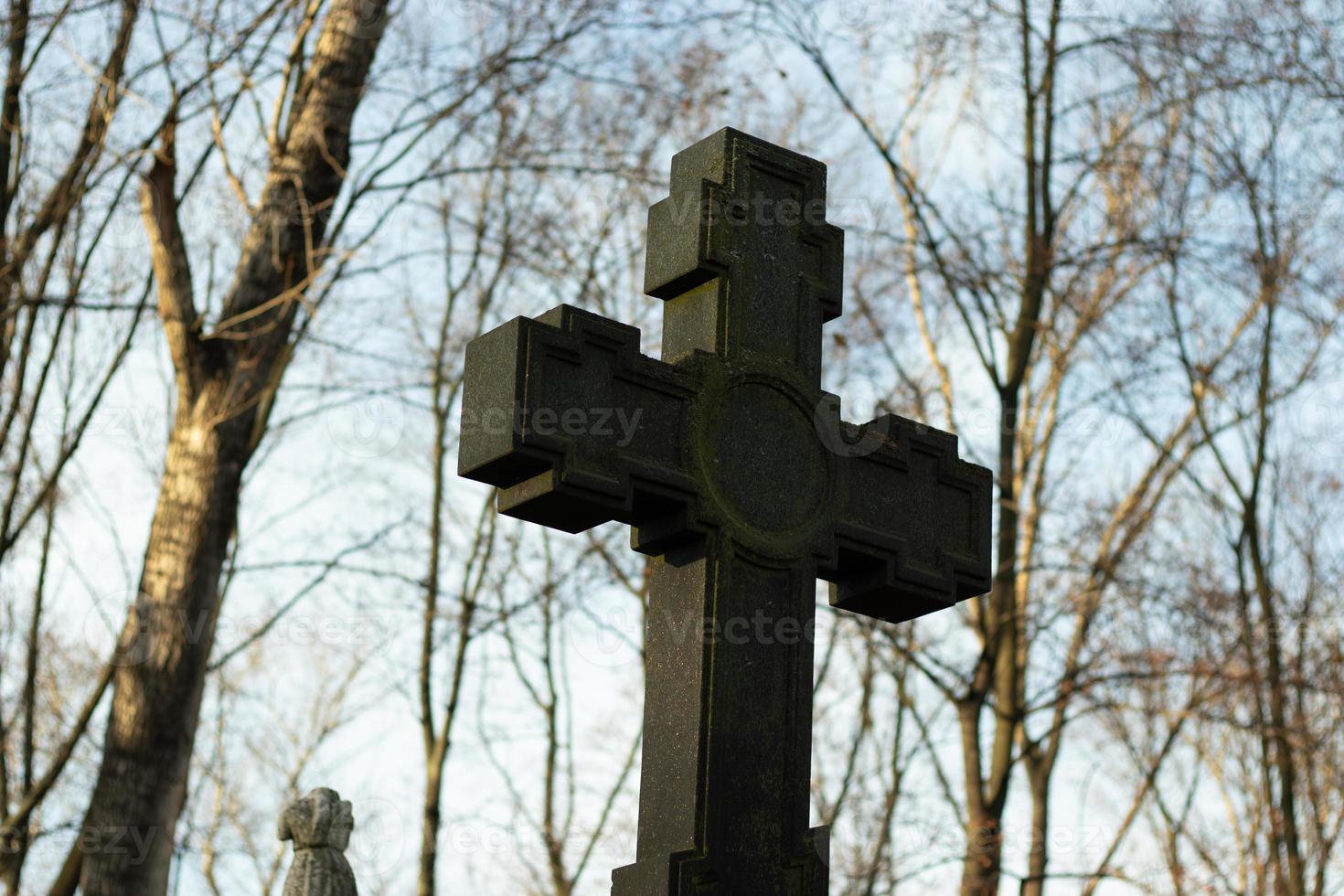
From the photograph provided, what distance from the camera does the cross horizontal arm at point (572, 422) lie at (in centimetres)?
429

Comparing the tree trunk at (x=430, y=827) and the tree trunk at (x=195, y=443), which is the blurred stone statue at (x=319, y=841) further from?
the tree trunk at (x=430, y=827)

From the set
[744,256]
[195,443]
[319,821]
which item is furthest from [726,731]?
[195,443]

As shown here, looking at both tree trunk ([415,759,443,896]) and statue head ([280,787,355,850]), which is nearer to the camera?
statue head ([280,787,355,850])

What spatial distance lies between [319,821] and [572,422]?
7.40 ft

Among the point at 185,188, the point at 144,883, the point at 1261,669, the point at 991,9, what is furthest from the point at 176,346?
the point at 1261,669

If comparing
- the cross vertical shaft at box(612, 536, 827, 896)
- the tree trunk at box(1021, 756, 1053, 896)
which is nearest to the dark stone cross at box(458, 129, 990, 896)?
the cross vertical shaft at box(612, 536, 827, 896)

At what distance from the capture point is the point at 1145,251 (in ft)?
42.0

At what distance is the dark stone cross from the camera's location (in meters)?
4.30

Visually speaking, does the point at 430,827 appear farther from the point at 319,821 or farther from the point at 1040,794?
the point at 319,821

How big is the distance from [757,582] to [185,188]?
633cm

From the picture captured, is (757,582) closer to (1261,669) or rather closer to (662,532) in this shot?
(662,532)

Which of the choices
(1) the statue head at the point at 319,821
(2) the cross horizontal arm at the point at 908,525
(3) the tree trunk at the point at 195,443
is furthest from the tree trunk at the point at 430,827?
(2) the cross horizontal arm at the point at 908,525

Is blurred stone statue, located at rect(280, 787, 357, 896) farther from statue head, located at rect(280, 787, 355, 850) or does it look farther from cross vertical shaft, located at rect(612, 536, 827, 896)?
cross vertical shaft, located at rect(612, 536, 827, 896)

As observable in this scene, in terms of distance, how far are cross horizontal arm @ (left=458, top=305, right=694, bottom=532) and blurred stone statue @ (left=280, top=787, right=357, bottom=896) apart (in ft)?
6.41
